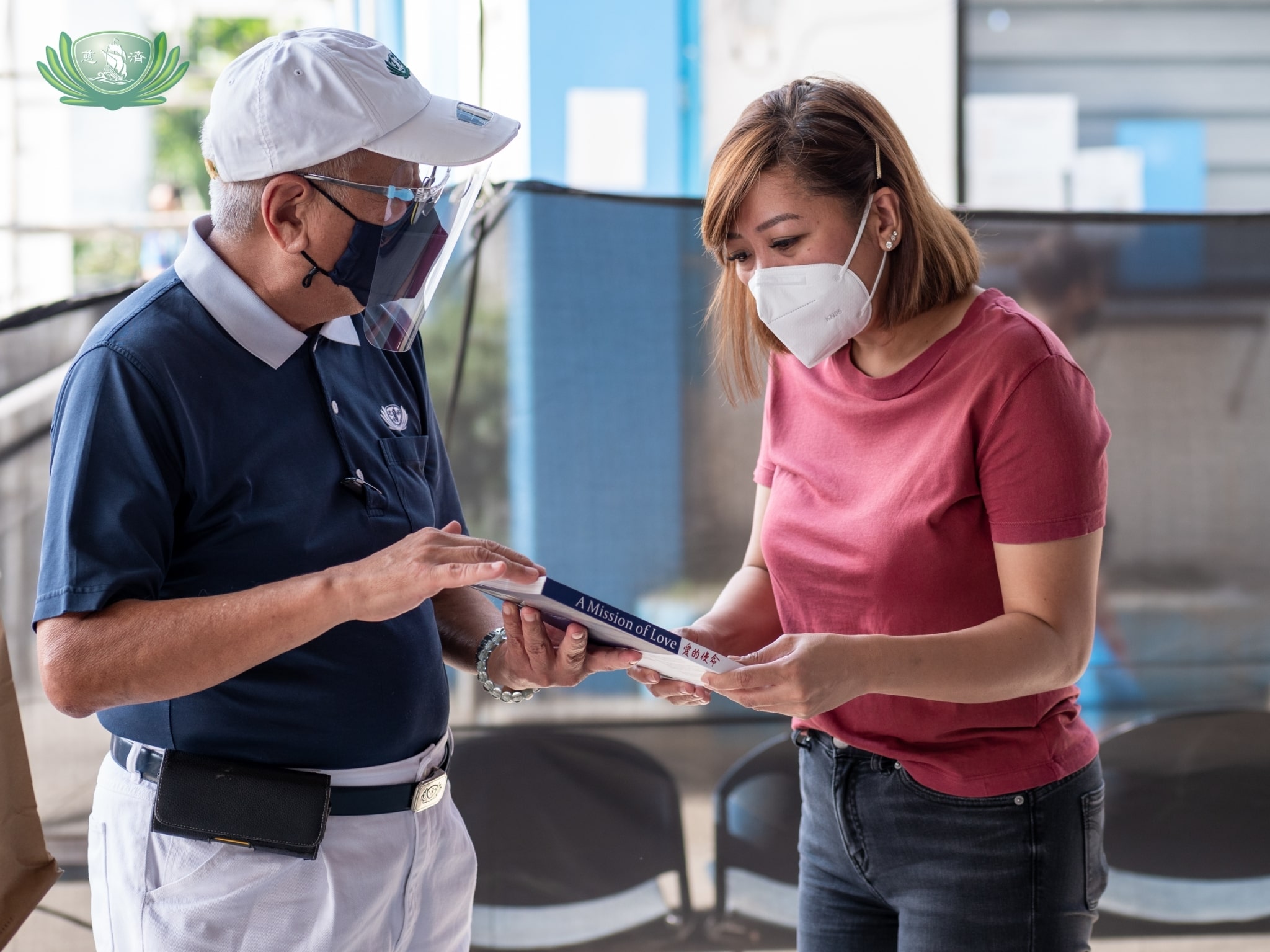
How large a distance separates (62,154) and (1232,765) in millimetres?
2919

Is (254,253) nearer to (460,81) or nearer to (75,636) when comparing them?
(75,636)

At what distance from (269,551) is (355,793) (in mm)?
334

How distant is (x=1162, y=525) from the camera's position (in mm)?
2658

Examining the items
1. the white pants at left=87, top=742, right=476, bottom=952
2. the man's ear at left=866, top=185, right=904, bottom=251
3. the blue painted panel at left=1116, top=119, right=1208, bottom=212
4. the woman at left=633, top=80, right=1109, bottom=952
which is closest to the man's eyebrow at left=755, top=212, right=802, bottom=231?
the woman at left=633, top=80, right=1109, bottom=952

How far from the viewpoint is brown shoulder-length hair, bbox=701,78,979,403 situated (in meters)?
1.55

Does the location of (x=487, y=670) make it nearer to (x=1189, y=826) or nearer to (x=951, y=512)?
(x=951, y=512)

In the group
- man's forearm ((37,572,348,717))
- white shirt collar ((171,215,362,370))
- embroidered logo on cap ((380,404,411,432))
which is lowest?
man's forearm ((37,572,348,717))

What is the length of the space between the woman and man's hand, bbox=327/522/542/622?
13.7 inches

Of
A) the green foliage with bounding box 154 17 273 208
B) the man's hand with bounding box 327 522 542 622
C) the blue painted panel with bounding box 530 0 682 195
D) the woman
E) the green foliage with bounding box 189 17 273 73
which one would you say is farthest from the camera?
the green foliage with bounding box 189 17 273 73

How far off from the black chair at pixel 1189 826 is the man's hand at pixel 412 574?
2.00 meters

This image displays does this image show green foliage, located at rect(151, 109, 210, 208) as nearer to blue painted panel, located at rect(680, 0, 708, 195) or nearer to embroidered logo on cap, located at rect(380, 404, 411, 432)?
blue painted panel, located at rect(680, 0, 708, 195)

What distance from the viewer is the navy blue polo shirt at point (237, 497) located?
122cm
